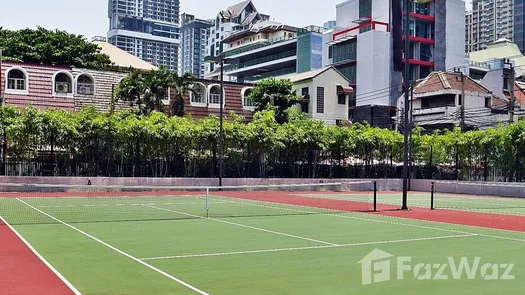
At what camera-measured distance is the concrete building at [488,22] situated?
531ft

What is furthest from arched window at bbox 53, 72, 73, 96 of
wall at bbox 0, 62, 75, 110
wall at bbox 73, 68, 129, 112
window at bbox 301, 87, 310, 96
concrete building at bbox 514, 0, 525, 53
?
concrete building at bbox 514, 0, 525, 53

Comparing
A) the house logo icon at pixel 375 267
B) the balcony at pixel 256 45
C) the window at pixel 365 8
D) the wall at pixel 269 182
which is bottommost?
the house logo icon at pixel 375 267

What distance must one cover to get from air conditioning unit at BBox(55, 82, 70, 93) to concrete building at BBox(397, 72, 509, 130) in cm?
3588

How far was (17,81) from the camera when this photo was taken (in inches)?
1965

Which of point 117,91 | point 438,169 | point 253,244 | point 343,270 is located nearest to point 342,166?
point 438,169

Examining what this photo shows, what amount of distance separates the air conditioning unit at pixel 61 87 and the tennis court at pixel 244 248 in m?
29.7

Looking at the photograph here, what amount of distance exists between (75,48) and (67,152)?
2695 centimetres

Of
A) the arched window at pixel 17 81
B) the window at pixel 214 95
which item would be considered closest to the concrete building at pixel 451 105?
the window at pixel 214 95

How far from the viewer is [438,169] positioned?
161 ft

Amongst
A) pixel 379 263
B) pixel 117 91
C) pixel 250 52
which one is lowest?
pixel 379 263

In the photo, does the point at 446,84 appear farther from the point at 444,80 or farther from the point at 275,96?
the point at 275,96

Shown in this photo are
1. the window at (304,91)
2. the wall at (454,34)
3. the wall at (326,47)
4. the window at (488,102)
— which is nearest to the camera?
the window at (304,91)

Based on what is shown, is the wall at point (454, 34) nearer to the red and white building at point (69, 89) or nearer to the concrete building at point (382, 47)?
the concrete building at point (382, 47)

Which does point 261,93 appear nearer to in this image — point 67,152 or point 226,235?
point 67,152
